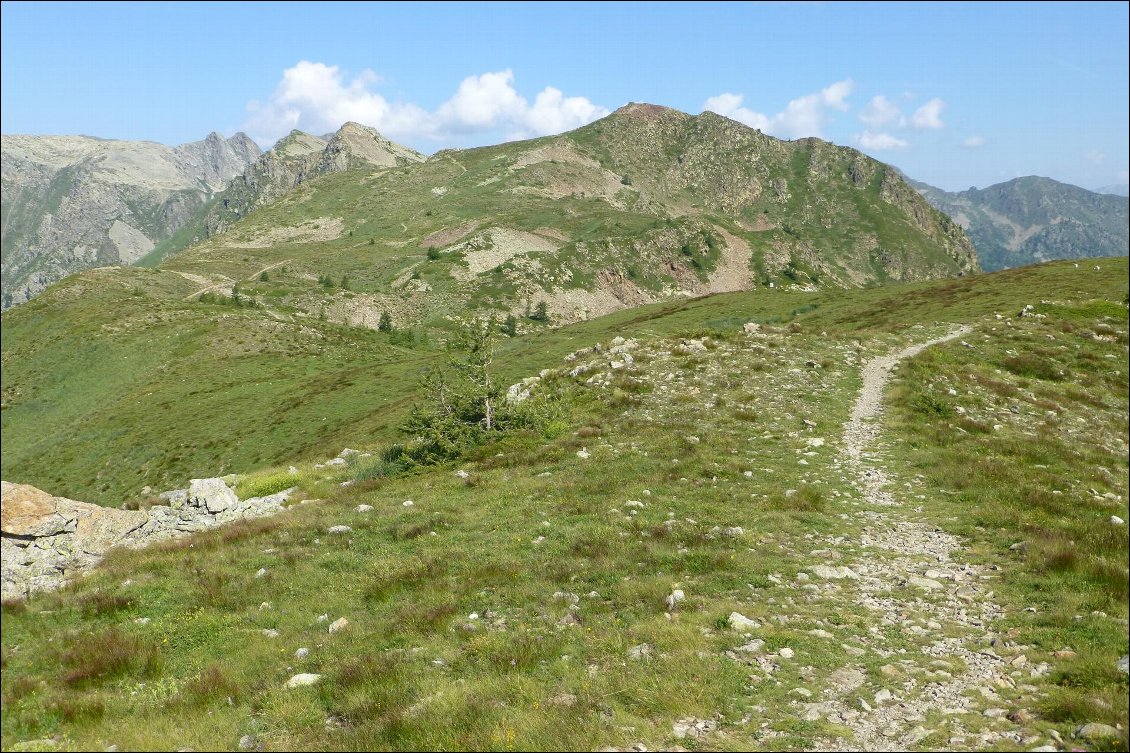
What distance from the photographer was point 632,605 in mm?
12109

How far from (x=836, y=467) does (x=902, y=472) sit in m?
2.06

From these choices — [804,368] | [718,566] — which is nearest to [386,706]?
[718,566]

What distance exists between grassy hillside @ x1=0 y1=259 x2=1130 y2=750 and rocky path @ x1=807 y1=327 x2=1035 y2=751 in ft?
0.19

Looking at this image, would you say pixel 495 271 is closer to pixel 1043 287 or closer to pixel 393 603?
pixel 1043 287

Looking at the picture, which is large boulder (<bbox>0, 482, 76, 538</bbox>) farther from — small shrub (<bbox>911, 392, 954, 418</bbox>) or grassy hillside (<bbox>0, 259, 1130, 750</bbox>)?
small shrub (<bbox>911, 392, 954, 418</bbox>)

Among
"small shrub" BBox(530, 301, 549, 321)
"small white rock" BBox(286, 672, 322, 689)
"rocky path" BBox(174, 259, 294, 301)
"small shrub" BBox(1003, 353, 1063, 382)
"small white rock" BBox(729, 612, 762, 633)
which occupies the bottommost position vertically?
"small white rock" BBox(286, 672, 322, 689)

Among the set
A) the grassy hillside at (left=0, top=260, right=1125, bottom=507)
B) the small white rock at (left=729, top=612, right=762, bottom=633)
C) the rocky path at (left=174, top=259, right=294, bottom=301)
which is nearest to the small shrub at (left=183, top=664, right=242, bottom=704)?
the small white rock at (left=729, top=612, right=762, bottom=633)

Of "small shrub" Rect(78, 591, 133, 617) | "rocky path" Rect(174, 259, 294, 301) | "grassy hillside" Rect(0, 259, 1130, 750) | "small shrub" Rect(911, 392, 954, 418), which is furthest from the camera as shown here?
"rocky path" Rect(174, 259, 294, 301)

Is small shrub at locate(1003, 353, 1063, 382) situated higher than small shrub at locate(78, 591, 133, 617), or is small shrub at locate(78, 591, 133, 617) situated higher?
small shrub at locate(1003, 353, 1063, 382)

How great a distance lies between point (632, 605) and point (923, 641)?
5.19m

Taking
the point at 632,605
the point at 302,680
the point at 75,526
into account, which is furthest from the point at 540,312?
the point at 302,680

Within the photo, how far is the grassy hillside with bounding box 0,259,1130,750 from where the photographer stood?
8.42 metres

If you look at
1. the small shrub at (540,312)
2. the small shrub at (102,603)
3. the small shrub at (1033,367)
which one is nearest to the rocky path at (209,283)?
the small shrub at (540,312)

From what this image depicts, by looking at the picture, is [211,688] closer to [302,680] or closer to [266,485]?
[302,680]
